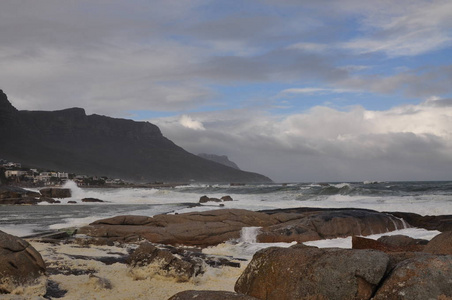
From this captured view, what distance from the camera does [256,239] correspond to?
1728 centimetres

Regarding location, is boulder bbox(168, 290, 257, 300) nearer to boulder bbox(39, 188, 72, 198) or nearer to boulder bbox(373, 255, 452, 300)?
boulder bbox(373, 255, 452, 300)

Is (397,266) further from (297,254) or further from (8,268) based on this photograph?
(8,268)

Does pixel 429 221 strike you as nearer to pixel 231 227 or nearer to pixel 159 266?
pixel 231 227

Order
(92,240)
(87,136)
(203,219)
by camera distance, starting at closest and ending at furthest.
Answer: (92,240), (203,219), (87,136)

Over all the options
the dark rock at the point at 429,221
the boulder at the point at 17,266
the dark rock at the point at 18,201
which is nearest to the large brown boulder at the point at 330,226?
the dark rock at the point at 429,221

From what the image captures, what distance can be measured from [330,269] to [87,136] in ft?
655

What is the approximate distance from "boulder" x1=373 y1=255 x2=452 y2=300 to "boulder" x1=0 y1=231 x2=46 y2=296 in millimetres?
6160

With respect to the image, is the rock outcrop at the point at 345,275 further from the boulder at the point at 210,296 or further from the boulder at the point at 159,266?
the boulder at the point at 159,266

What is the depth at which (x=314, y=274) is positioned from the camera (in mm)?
5621

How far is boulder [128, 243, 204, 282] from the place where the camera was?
9.48 meters

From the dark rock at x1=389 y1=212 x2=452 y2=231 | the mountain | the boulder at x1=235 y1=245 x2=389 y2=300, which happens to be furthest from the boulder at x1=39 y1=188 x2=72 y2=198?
the mountain

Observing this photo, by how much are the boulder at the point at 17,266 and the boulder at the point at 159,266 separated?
2055 mm

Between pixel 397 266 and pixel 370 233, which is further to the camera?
pixel 370 233

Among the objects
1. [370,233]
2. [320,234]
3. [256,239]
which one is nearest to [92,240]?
[256,239]
